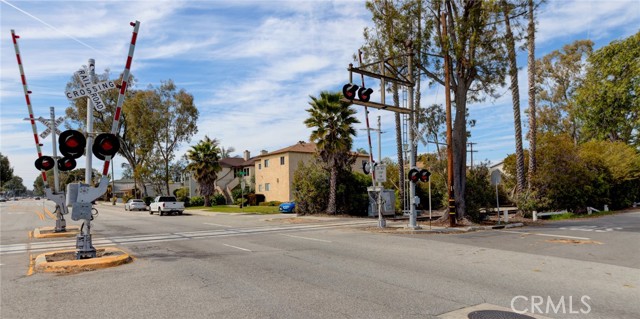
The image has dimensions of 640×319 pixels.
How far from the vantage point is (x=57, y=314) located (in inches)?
247

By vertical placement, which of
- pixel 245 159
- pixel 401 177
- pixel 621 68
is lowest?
pixel 401 177

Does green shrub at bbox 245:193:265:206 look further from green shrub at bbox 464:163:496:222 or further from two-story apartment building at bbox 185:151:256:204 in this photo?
green shrub at bbox 464:163:496:222

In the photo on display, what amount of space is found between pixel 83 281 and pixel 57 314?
95.6 inches

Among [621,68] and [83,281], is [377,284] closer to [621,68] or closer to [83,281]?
[83,281]

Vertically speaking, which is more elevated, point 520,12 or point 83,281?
point 520,12

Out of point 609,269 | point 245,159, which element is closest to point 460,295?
point 609,269

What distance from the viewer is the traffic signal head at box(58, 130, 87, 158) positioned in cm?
966

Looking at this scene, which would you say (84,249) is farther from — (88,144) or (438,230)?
(438,230)

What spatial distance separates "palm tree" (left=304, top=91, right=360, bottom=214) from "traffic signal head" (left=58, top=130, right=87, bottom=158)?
852 inches

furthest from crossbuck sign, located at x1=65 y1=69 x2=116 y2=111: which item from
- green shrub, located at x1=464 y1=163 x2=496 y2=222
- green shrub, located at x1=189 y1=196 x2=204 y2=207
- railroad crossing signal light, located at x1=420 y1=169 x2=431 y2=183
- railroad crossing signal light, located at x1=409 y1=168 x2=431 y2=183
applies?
green shrub, located at x1=189 y1=196 x2=204 y2=207

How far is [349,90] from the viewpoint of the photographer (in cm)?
1479

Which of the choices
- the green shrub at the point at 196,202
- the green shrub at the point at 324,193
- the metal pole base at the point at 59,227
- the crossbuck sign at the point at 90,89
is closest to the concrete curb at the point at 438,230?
the green shrub at the point at 324,193

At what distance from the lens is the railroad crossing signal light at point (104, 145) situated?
9727 millimetres

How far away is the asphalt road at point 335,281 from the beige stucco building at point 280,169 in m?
33.5
